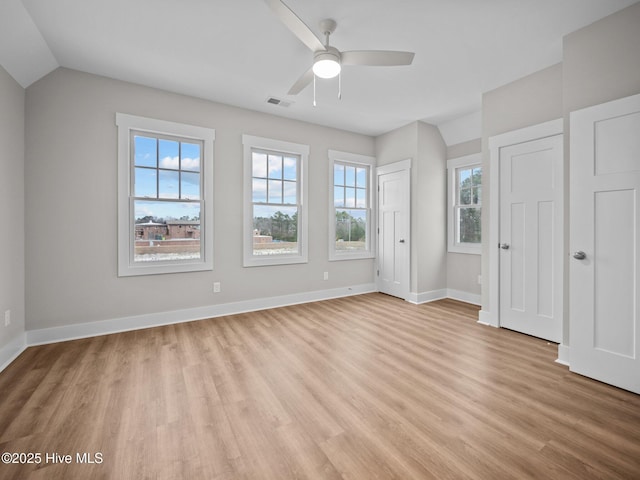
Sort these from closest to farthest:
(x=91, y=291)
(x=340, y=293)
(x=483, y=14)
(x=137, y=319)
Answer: (x=483, y=14)
(x=91, y=291)
(x=137, y=319)
(x=340, y=293)

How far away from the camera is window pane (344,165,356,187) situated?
5.11 meters

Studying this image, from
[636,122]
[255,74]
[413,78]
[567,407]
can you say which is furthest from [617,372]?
[255,74]

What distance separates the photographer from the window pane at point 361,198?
5238mm

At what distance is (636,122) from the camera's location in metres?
2.10

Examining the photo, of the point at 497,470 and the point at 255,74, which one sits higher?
the point at 255,74

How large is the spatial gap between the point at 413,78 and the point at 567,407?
3.29m

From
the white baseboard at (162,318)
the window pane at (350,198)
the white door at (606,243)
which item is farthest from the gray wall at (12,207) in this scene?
the white door at (606,243)

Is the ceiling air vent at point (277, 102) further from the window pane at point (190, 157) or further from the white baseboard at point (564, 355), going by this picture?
the white baseboard at point (564, 355)

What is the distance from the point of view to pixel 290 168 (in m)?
4.50

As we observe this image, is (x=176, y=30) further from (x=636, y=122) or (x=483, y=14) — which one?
(x=636, y=122)

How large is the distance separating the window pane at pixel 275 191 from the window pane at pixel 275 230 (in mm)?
120

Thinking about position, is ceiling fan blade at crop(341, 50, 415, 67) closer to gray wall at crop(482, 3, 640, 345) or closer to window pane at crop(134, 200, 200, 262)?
gray wall at crop(482, 3, 640, 345)

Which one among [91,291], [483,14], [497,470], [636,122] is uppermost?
[483,14]

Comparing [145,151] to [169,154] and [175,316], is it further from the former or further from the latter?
[175,316]
